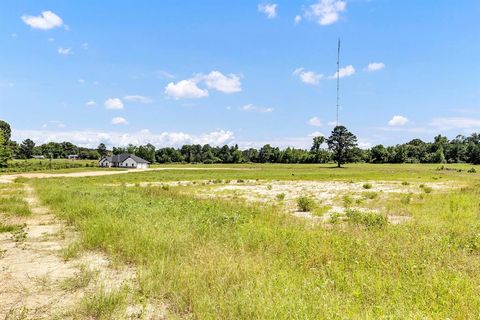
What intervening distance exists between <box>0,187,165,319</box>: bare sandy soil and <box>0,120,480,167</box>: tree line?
357ft

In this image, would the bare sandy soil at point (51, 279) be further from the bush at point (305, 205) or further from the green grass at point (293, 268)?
the bush at point (305, 205)

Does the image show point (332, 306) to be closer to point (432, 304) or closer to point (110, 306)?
point (432, 304)

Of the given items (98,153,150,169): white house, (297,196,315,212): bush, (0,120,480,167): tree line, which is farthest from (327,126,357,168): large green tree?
(297,196,315,212): bush

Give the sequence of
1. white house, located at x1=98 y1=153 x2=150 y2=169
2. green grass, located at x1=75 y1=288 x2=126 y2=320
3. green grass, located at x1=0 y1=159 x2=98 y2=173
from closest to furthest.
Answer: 1. green grass, located at x1=75 y1=288 x2=126 y2=320
2. green grass, located at x1=0 y1=159 x2=98 y2=173
3. white house, located at x1=98 y1=153 x2=150 y2=169

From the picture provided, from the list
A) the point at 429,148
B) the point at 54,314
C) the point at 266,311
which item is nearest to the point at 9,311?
the point at 54,314

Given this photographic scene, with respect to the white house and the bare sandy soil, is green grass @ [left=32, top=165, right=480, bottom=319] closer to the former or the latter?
the bare sandy soil

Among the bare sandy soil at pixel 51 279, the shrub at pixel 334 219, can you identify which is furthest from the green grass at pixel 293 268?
the shrub at pixel 334 219

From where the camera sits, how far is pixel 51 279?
267 inches

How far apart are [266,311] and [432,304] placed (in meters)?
2.56

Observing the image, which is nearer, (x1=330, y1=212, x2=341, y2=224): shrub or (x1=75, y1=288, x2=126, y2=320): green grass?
(x1=75, y1=288, x2=126, y2=320): green grass

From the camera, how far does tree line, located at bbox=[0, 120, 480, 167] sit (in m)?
112

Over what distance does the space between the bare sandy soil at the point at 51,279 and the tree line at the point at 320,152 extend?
10895cm

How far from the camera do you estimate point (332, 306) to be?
4.69 m

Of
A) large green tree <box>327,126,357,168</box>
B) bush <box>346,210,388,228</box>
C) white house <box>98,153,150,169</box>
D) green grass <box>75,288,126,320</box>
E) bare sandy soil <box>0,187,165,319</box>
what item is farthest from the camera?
white house <box>98,153,150,169</box>
